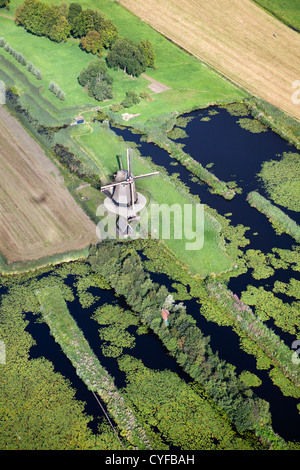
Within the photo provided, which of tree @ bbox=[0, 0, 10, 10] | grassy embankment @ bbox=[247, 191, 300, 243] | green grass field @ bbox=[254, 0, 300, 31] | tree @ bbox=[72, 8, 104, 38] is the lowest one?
grassy embankment @ bbox=[247, 191, 300, 243]

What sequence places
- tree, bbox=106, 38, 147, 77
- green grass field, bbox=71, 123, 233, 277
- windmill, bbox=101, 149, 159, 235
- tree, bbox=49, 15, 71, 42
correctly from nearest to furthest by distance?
1. green grass field, bbox=71, 123, 233, 277
2. windmill, bbox=101, 149, 159, 235
3. tree, bbox=106, 38, 147, 77
4. tree, bbox=49, 15, 71, 42

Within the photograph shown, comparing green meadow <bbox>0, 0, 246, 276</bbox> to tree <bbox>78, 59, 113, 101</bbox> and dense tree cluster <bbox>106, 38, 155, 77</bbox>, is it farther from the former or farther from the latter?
dense tree cluster <bbox>106, 38, 155, 77</bbox>

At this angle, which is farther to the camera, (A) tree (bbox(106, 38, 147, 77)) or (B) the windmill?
(A) tree (bbox(106, 38, 147, 77))

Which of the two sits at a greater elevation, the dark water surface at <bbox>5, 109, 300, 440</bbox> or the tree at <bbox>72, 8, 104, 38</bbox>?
the tree at <bbox>72, 8, 104, 38</bbox>

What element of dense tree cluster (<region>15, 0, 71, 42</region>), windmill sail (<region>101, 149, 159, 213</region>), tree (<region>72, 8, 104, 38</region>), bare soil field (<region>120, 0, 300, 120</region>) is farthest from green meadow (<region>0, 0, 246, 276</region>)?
windmill sail (<region>101, 149, 159, 213</region>)

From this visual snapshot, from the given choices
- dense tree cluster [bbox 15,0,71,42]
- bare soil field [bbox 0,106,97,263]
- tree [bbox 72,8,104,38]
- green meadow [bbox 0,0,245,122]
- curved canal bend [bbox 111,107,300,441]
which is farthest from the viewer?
dense tree cluster [bbox 15,0,71,42]

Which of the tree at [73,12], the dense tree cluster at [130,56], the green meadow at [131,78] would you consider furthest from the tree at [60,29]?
the dense tree cluster at [130,56]

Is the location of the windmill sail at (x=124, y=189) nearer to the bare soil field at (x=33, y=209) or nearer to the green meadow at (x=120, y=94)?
the bare soil field at (x=33, y=209)

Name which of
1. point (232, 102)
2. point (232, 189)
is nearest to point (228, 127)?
point (232, 102)
